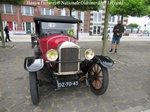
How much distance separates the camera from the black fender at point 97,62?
278cm

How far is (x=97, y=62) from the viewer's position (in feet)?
9.44

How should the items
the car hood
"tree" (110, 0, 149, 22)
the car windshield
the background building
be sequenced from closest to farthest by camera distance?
the car hood → the car windshield → "tree" (110, 0, 149, 22) → the background building

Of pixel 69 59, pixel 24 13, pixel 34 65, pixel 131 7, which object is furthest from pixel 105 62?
pixel 24 13

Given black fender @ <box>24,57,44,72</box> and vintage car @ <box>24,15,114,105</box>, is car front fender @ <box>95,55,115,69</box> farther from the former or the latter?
black fender @ <box>24,57,44,72</box>

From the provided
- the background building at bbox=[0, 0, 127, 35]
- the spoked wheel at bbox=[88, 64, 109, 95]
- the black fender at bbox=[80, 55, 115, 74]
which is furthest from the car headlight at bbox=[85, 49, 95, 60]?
the background building at bbox=[0, 0, 127, 35]

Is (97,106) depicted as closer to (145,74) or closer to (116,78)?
(116,78)

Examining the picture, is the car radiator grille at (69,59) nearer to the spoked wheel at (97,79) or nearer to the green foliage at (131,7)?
the spoked wheel at (97,79)

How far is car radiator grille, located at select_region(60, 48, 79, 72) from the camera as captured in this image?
104 inches

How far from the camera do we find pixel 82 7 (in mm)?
7168

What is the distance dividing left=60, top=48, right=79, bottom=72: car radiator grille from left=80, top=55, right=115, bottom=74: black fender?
0.28m

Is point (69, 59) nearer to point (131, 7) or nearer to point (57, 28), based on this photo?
point (57, 28)

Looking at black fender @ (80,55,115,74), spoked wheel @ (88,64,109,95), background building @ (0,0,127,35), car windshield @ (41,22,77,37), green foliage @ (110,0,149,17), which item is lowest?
spoked wheel @ (88,64,109,95)

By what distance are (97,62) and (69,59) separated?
67cm

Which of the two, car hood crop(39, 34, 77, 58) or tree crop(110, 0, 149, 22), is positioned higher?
tree crop(110, 0, 149, 22)
